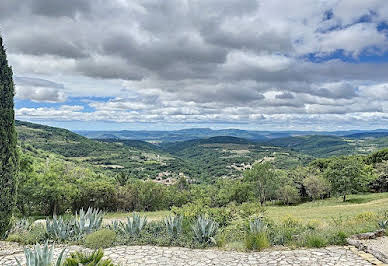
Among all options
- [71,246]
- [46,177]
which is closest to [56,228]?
[71,246]

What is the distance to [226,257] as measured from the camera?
7.07 metres

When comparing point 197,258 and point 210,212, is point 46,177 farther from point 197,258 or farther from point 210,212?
point 197,258

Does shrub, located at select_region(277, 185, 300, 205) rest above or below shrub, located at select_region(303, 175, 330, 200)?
below

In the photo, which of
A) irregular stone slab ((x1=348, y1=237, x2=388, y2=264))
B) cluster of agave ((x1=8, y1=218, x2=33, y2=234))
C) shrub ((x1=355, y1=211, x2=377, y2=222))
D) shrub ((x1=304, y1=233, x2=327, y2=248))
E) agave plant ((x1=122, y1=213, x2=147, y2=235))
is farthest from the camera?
cluster of agave ((x1=8, y1=218, x2=33, y2=234))

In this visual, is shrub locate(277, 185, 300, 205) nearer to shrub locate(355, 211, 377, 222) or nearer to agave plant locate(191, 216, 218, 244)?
shrub locate(355, 211, 377, 222)

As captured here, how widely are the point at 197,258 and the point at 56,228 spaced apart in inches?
212

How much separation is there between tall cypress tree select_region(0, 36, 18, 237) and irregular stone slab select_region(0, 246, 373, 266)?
238cm

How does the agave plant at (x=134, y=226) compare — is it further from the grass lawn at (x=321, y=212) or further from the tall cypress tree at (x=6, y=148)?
the grass lawn at (x=321, y=212)

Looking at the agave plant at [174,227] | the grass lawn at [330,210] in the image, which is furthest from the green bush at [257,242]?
the grass lawn at [330,210]

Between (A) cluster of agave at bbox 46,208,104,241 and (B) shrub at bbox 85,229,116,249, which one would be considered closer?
(B) shrub at bbox 85,229,116,249

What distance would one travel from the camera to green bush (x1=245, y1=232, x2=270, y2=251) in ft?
25.2

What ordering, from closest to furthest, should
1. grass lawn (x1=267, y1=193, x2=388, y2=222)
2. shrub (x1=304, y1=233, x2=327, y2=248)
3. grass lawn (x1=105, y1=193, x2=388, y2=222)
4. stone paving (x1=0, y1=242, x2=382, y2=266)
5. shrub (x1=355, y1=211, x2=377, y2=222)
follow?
stone paving (x1=0, y1=242, x2=382, y2=266) < shrub (x1=304, y1=233, x2=327, y2=248) < shrub (x1=355, y1=211, x2=377, y2=222) < grass lawn (x1=105, y1=193, x2=388, y2=222) < grass lawn (x1=267, y1=193, x2=388, y2=222)

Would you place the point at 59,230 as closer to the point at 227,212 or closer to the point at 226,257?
the point at 226,257

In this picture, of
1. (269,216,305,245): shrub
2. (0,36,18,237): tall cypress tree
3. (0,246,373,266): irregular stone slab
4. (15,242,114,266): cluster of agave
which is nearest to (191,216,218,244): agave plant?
(0,246,373,266): irregular stone slab
